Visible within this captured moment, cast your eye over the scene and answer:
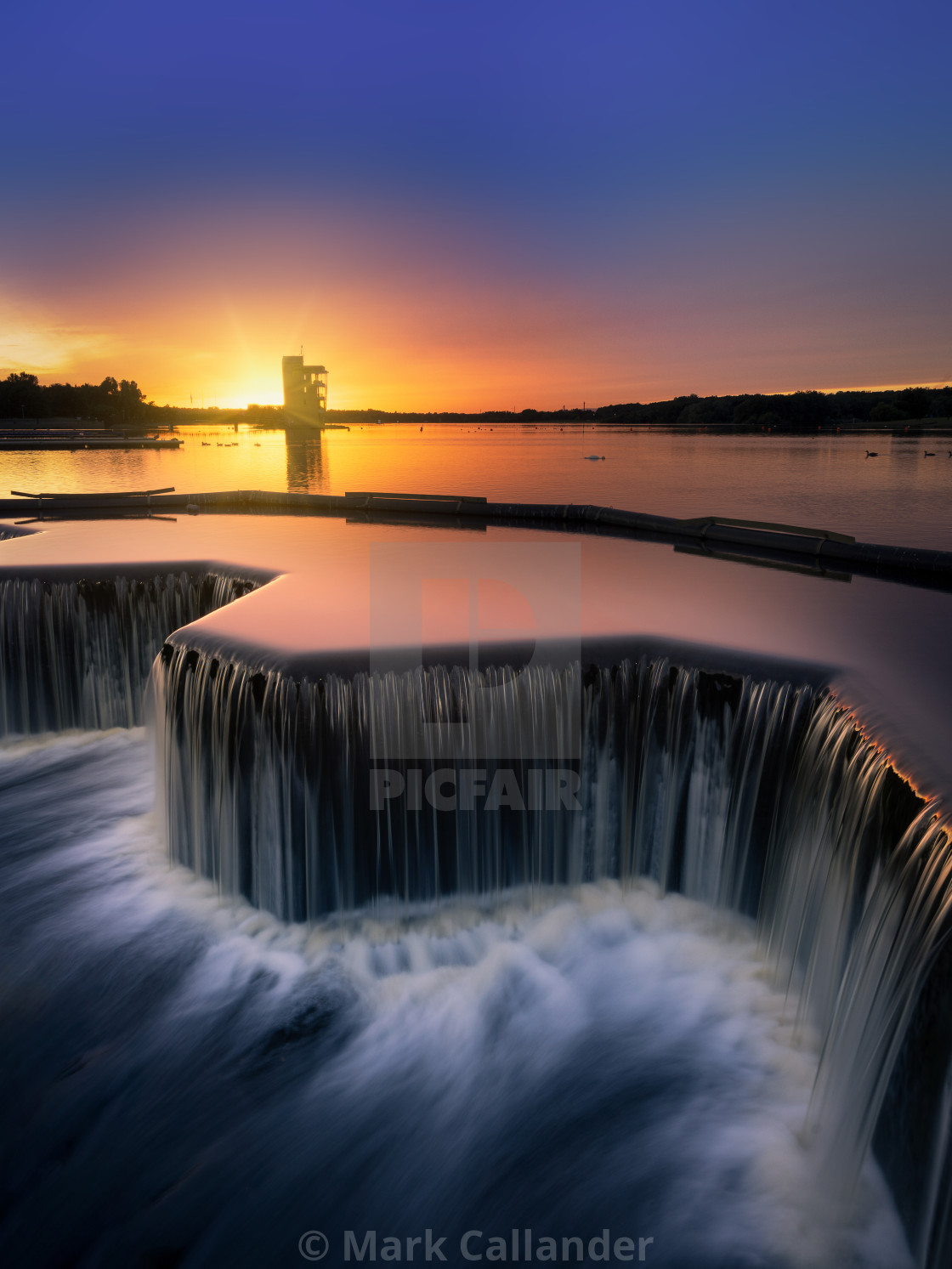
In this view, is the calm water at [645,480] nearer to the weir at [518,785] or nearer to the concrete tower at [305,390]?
the weir at [518,785]

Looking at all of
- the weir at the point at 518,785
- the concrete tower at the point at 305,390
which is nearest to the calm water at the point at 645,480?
the weir at the point at 518,785

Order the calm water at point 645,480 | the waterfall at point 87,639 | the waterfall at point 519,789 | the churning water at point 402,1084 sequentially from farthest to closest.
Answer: the calm water at point 645,480 < the waterfall at point 87,639 < the waterfall at point 519,789 < the churning water at point 402,1084

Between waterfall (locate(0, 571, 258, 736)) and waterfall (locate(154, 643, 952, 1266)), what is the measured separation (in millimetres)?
3383

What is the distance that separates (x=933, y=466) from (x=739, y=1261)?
5422 cm

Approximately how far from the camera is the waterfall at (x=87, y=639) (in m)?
9.09

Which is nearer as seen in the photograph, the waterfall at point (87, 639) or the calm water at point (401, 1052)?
the calm water at point (401, 1052)

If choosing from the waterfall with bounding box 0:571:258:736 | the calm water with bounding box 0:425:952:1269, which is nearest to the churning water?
the calm water with bounding box 0:425:952:1269

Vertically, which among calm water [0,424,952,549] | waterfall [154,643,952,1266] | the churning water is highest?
calm water [0,424,952,549]

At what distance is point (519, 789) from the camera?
5668 mm

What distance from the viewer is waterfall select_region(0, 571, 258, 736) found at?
909cm

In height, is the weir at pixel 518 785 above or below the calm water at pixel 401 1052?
above

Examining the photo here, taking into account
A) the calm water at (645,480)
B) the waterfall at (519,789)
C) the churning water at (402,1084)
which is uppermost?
the calm water at (645,480)

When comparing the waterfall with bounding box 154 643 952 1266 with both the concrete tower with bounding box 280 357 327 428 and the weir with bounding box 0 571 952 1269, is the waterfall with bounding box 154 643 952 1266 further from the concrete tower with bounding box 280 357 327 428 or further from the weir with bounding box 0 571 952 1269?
the concrete tower with bounding box 280 357 327 428

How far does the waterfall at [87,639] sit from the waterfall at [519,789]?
338 cm
